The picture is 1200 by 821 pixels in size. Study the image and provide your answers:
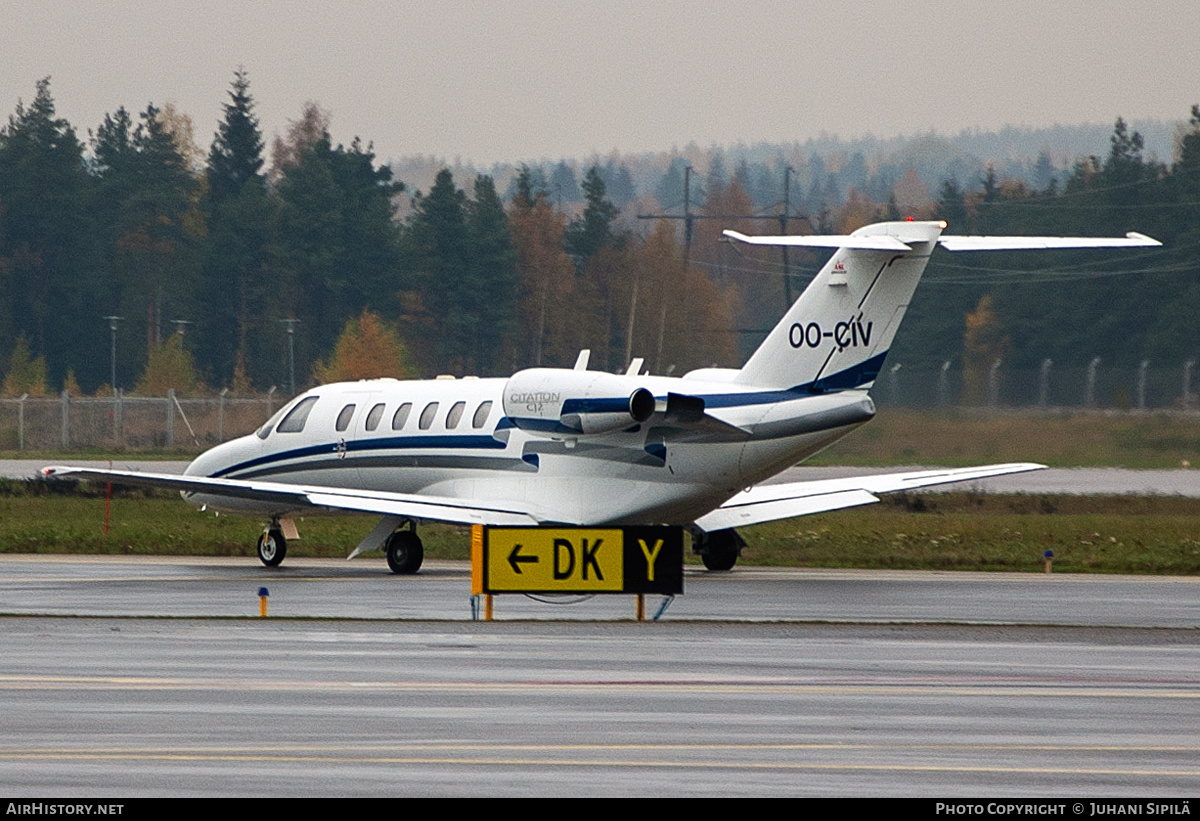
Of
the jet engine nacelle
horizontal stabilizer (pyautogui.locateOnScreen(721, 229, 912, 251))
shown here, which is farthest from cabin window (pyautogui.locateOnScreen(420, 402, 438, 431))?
horizontal stabilizer (pyautogui.locateOnScreen(721, 229, 912, 251))

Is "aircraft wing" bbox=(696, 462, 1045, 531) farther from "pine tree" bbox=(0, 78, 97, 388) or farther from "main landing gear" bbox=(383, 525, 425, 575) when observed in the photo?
→ "pine tree" bbox=(0, 78, 97, 388)

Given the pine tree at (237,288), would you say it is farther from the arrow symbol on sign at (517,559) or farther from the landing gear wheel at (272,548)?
the arrow symbol on sign at (517,559)

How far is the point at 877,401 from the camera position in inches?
2088

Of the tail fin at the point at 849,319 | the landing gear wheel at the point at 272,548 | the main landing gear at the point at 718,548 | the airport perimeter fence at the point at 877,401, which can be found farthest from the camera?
the airport perimeter fence at the point at 877,401

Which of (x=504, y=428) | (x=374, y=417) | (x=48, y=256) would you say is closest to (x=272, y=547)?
(x=374, y=417)

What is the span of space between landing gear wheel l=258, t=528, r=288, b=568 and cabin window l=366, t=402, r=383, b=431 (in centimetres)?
255

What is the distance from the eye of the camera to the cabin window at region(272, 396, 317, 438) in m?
34.5

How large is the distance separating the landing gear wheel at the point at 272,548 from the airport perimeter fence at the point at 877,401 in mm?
14529

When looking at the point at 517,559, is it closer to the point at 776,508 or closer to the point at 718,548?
the point at 718,548

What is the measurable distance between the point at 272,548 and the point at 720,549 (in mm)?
7396

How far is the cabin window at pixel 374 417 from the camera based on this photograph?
33.4 meters

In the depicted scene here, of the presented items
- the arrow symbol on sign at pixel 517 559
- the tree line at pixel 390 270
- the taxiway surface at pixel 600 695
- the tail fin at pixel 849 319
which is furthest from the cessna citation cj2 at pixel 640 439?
the tree line at pixel 390 270

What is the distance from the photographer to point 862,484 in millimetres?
32156

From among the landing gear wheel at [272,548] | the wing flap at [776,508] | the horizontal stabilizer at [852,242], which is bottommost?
the landing gear wheel at [272,548]
